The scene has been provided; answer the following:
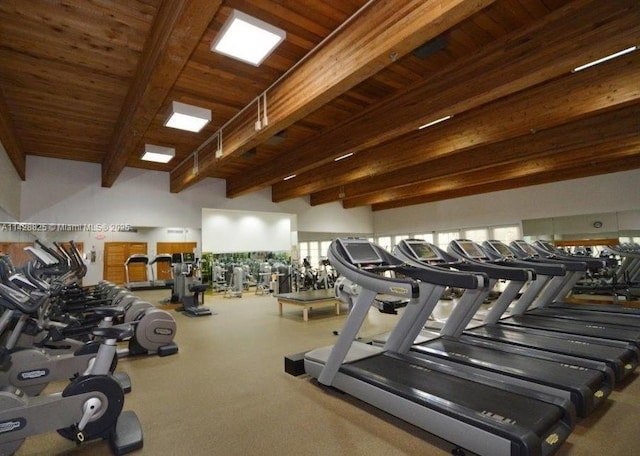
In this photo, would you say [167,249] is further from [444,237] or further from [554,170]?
[554,170]

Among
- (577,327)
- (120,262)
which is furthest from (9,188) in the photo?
(577,327)

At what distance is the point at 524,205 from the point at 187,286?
9.75m

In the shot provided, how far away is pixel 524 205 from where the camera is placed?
10055 mm

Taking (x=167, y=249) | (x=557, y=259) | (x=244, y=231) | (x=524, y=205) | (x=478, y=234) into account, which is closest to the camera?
(x=557, y=259)

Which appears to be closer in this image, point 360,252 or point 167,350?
point 360,252

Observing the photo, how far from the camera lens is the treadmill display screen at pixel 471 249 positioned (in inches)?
175

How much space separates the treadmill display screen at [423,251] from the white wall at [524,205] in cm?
778

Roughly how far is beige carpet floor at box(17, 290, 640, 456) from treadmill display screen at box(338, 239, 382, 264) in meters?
1.22

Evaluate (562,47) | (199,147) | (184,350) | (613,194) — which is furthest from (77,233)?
(613,194)

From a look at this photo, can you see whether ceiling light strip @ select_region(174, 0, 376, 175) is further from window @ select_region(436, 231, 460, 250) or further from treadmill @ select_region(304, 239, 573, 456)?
window @ select_region(436, 231, 460, 250)

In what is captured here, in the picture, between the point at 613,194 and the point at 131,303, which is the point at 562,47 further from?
the point at 613,194

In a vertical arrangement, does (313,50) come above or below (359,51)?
Answer: above

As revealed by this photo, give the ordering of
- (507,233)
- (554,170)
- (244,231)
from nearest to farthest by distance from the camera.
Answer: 1. (554,170)
2. (507,233)
3. (244,231)

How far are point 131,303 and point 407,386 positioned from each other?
4.05 metres
